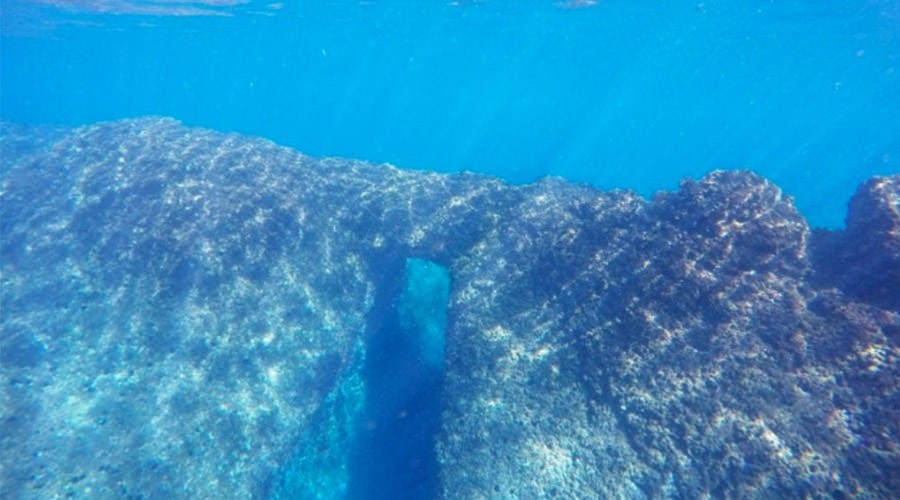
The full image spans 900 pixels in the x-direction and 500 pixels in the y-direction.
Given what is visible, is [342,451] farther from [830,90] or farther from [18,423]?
[830,90]

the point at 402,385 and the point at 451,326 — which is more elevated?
the point at 451,326

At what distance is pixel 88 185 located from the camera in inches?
420

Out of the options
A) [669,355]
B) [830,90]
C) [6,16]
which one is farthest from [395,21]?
[830,90]

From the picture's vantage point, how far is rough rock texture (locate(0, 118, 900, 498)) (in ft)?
18.4

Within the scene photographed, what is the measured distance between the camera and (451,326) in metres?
8.24

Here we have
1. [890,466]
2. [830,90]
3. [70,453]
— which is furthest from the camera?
[830,90]

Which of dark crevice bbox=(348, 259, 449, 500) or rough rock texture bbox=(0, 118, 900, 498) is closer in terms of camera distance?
rough rock texture bbox=(0, 118, 900, 498)

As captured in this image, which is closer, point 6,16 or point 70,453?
point 70,453

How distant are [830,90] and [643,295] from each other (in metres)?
78.7

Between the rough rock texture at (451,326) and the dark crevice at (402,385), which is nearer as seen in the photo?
the rough rock texture at (451,326)

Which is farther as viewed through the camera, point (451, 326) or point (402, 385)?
point (402, 385)

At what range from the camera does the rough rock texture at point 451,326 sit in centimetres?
562

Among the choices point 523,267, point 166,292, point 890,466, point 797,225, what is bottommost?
point 166,292

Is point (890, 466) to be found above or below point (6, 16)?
above
